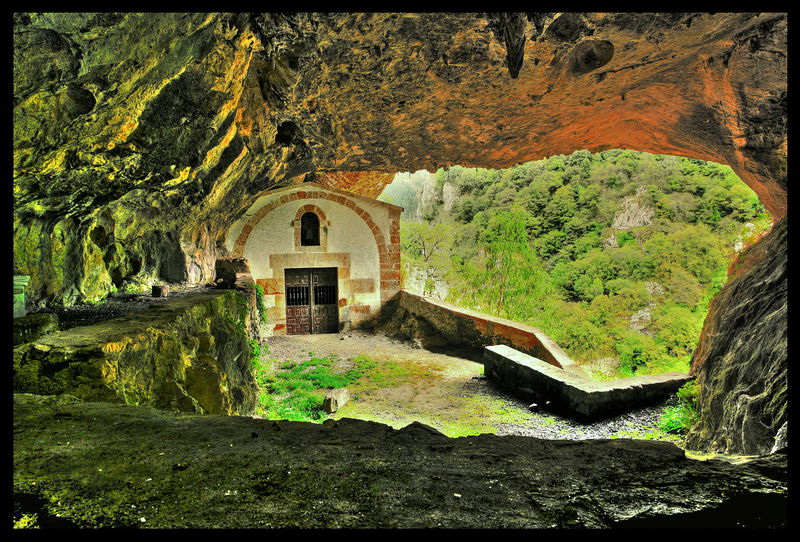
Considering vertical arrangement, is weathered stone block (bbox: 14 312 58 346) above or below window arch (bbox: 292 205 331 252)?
below

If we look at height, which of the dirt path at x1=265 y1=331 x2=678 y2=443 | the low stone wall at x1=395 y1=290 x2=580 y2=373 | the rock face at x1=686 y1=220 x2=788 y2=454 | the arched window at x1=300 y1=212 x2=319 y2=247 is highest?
the arched window at x1=300 y1=212 x2=319 y2=247

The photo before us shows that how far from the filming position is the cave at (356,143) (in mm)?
1521

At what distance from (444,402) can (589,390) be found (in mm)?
2460

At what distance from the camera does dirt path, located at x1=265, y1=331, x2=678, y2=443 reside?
5.00m

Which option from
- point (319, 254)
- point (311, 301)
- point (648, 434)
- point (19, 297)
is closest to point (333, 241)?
point (319, 254)

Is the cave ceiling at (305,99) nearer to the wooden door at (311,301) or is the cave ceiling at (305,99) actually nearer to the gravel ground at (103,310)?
the gravel ground at (103,310)

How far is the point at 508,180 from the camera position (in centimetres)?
2747

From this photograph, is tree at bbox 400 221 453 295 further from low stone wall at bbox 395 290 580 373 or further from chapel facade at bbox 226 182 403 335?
low stone wall at bbox 395 290 580 373

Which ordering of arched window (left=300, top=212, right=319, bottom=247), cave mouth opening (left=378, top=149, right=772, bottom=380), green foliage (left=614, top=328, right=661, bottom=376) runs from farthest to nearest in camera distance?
cave mouth opening (left=378, top=149, right=772, bottom=380) → green foliage (left=614, top=328, right=661, bottom=376) → arched window (left=300, top=212, right=319, bottom=247)

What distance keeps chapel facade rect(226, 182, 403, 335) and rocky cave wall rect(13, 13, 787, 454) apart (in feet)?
20.4

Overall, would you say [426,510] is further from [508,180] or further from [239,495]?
[508,180]

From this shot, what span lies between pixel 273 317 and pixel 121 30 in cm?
1125

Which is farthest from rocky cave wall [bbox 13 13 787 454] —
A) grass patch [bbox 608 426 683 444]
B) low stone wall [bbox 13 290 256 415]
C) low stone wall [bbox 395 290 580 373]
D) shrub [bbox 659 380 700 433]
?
low stone wall [bbox 395 290 580 373]

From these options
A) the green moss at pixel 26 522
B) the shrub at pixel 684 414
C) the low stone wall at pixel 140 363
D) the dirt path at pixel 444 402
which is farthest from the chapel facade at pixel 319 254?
the green moss at pixel 26 522
